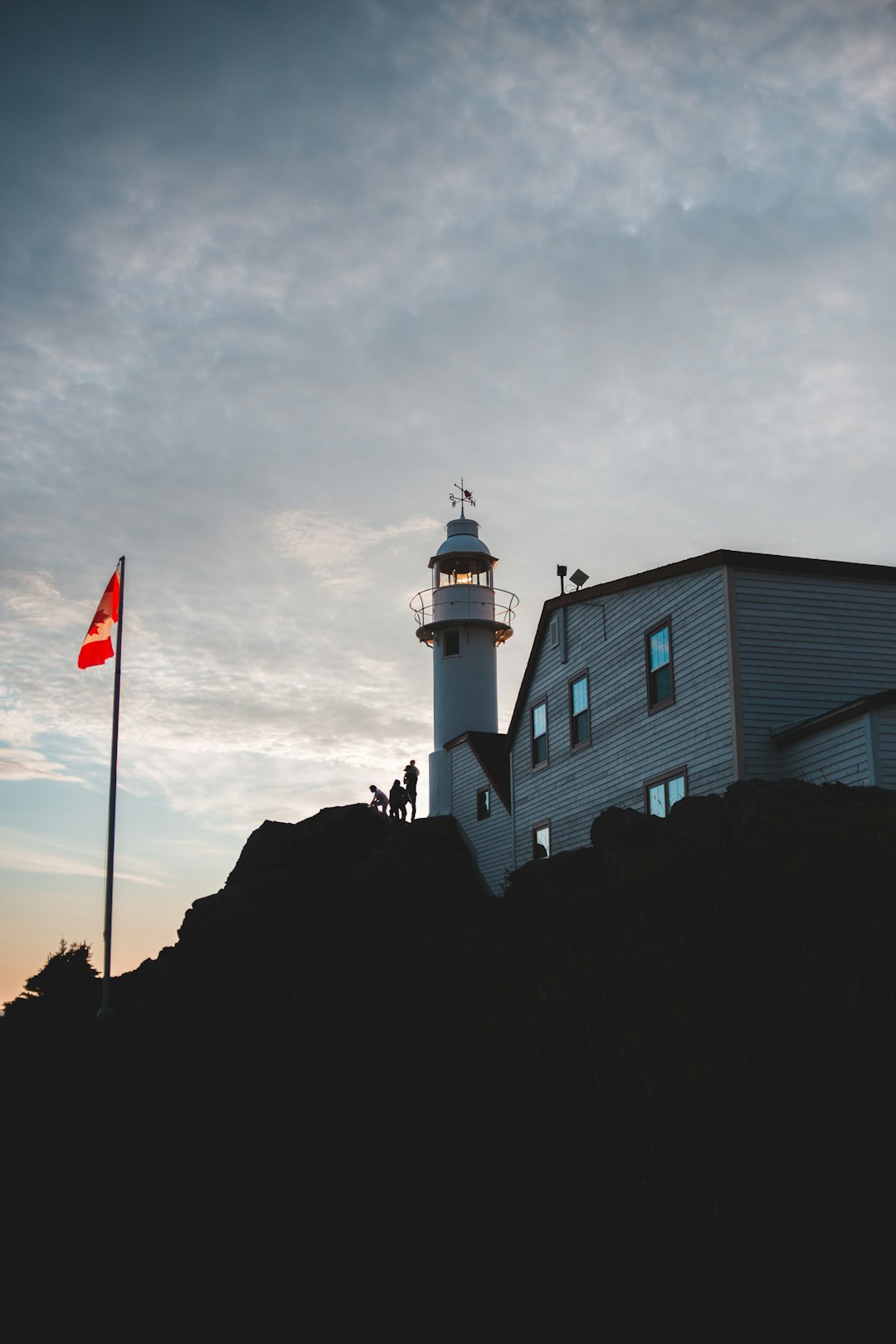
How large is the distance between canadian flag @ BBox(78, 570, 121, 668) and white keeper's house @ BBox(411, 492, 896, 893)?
10.4 meters

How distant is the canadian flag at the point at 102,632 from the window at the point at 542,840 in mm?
11432

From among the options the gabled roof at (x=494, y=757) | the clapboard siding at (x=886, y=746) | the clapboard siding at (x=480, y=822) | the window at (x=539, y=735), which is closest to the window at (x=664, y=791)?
the clapboard siding at (x=886, y=746)

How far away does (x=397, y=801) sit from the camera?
3375 centimetres

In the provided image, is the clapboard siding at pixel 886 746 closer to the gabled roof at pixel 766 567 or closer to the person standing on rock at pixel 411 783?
the gabled roof at pixel 766 567

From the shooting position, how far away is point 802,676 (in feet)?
59.9

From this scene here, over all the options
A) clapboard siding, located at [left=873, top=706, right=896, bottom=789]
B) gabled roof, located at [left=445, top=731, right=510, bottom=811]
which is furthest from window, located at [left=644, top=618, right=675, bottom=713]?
gabled roof, located at [left=445, top=731, right=510, bottom=811]

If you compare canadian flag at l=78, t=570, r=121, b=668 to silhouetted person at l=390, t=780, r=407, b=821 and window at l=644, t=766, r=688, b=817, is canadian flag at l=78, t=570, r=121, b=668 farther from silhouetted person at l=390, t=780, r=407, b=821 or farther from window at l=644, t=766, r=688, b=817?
silhouetted person at l=390, t=780, r=407, b=821

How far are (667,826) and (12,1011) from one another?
14.5 m

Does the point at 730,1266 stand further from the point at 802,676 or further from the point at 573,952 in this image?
the point at 802,676

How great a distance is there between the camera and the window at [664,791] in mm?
19266

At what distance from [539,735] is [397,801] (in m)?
9.30

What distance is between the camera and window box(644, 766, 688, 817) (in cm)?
1927

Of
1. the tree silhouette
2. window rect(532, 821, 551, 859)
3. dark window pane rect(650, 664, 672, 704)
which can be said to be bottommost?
the tree silhouette

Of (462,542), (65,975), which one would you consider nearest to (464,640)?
(462,542)
